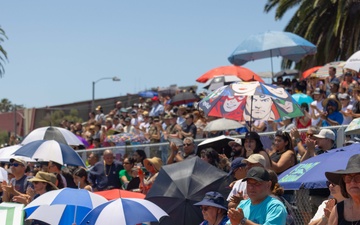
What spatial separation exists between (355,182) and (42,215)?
4.93 meters

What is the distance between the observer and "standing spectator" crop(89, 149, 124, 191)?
13.7 meters

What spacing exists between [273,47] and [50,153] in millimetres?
6652

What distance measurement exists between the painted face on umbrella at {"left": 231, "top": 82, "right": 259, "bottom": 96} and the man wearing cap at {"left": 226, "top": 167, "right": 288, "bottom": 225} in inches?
204

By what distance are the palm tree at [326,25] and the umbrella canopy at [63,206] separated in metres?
17.3

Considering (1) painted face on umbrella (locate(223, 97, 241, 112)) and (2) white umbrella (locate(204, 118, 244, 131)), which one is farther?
(2) white umbrella (locate(204, 118, 244, 131))

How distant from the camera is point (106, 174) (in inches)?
545

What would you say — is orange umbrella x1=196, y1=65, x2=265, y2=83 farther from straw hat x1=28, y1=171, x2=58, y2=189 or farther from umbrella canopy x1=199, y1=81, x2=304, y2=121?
straw hat x1=28, y1=171, x2=58, y2=189

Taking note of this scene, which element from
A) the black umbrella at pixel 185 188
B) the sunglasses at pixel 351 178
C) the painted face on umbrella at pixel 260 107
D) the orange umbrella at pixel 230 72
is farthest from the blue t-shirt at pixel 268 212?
the orange umbrella at pixel 230 72

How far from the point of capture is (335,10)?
2694 cm

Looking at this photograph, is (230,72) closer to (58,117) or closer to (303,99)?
(303,99)

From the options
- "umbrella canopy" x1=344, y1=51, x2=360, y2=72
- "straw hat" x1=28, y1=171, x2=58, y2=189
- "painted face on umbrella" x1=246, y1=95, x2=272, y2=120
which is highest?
"umbrella canopy" x1=344, y1=51, x2=360, y2=72

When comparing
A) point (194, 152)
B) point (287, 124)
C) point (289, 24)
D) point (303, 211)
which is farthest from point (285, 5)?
point (303, 211)

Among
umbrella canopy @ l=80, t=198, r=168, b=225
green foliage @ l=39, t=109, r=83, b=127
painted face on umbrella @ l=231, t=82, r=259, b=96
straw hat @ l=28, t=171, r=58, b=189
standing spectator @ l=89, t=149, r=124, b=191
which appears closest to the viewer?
umbrella canopy @ l=80, t=198, r=168, b=225

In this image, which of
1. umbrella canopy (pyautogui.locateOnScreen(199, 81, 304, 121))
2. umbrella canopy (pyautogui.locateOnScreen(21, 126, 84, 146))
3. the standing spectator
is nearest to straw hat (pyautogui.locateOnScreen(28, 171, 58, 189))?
the standing spectator
